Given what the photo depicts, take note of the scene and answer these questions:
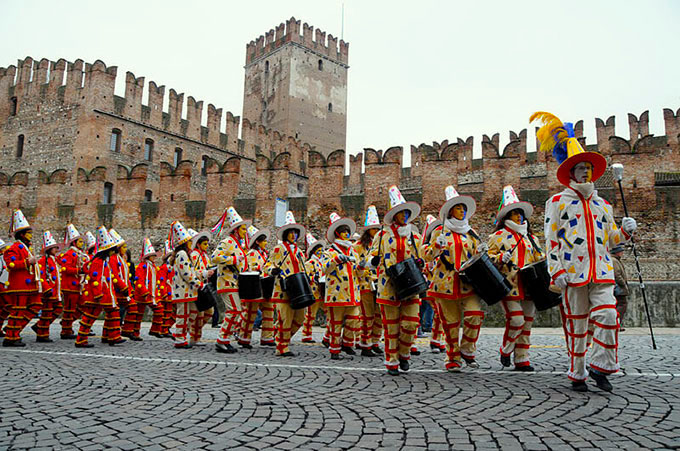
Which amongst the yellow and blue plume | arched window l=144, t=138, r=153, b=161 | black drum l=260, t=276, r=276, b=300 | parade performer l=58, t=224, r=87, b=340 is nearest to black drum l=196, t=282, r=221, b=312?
black drum l=260, t=276, r=276, b=300

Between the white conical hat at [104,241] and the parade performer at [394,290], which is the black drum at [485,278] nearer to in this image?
the parade performer at [394,290]

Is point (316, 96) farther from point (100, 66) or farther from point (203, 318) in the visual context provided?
point (203, 318)

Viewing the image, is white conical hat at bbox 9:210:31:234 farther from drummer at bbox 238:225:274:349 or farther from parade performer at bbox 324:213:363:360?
parade performer at bbox 324:213:363:360

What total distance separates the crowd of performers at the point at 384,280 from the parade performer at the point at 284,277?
0.02 m

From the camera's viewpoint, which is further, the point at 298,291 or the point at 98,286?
the point at 98,286

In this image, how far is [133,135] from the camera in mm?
38406

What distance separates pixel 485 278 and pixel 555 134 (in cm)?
164

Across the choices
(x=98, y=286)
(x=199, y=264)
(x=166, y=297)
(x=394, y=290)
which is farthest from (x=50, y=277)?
(x=394, y=290)

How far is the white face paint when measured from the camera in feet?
16.7

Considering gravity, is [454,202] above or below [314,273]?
above

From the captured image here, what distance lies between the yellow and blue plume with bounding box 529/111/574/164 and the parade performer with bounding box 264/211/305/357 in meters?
3.91

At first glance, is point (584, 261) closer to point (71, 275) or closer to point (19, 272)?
point (19, 272)

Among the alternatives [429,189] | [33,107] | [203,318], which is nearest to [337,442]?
[203,318]

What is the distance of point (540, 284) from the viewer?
6188mm
